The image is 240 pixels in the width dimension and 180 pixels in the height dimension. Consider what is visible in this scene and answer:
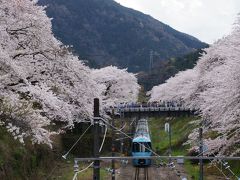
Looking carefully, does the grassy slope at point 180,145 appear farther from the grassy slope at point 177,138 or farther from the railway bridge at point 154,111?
the railway bridge at point 154,111

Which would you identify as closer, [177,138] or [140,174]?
[140,174]

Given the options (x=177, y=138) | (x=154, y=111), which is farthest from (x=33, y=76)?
(x=154, y=111)

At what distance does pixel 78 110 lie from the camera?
25.0 m

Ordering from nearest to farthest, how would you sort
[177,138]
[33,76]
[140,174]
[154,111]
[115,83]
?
[33,76] → [140,174] → [177,138] → [154,111] → [115,83]

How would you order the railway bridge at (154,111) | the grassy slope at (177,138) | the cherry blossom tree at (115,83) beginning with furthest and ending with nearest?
1. the cherry blossom tree at (115,83)
2. the railway bridge at (154,111)
3. the grassy slope at (177,138)

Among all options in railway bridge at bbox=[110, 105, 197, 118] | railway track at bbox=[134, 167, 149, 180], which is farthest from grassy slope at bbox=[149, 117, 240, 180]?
railway track at bbox=[134, 167, 149, 180]

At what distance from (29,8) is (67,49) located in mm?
2683

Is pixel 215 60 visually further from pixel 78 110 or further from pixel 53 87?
pixel 53 87

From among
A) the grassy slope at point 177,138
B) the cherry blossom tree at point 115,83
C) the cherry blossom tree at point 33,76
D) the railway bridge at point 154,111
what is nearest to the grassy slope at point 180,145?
the grassy slope at point 177,138

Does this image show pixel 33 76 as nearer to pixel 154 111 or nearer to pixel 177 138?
pixel 177 138

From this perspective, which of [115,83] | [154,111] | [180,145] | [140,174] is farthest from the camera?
[115,83]

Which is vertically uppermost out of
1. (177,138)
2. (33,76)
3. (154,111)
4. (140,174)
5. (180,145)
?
(154,111)

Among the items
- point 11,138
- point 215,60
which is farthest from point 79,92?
point 215,60

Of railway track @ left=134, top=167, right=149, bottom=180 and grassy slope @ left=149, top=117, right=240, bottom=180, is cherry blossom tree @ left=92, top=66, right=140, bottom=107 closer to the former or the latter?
grassy slope @ left=149, top=117, right=240, bottom=180
